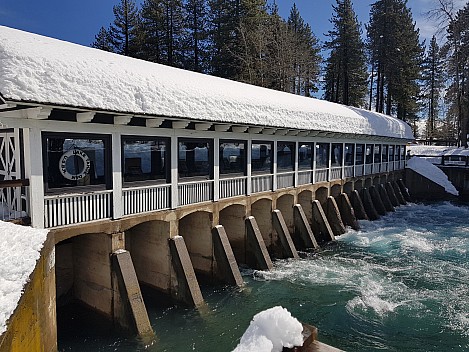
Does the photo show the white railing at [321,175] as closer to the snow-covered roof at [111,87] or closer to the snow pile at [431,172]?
the snow-covered roof at [111,87]

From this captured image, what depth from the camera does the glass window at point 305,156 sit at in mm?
18203

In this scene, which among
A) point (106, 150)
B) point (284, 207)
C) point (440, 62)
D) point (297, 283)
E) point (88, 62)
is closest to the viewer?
point (88, 62)

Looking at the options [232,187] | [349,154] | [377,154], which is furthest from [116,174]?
[377,154]

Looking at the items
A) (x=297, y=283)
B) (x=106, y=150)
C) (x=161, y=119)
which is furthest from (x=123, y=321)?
(x=297, y=283)

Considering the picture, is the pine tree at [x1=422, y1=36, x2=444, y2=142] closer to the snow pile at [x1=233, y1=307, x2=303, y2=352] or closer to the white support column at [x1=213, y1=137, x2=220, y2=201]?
the white support column at [x1=213, y1=137, x2=220, y2=201]

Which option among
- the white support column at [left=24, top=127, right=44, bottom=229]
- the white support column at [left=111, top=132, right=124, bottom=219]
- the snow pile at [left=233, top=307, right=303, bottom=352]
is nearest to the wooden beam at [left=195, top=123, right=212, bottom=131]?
the white support column at [left=111, top=132, right=124, bottom=219]

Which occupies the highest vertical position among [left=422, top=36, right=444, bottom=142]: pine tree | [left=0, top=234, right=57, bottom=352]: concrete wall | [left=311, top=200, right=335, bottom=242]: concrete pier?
[left=422, top=36, right=444, bottom=142]: pine tree

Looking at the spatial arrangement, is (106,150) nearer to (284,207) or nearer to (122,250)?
(122,250)

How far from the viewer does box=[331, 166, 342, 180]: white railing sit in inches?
842

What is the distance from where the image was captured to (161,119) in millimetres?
10211

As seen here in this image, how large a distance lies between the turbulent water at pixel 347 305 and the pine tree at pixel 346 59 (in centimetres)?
3246

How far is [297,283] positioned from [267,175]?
16.2 feet

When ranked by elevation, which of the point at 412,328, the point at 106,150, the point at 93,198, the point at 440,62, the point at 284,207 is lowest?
the point at 412,328

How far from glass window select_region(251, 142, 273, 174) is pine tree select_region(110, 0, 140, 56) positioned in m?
27.0
